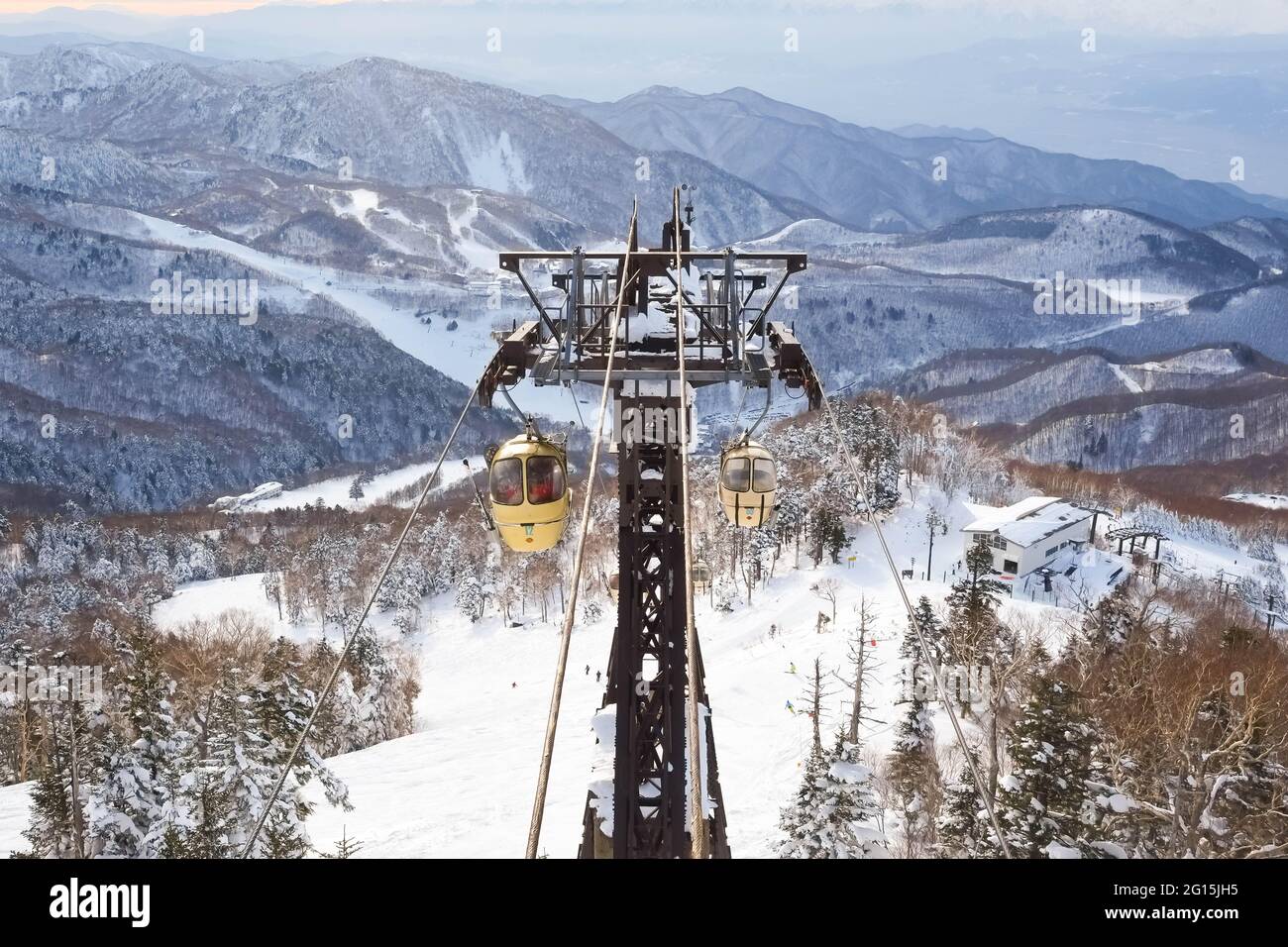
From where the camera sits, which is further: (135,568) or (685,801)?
(135,568)

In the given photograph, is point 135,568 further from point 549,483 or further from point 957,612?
point 549,483

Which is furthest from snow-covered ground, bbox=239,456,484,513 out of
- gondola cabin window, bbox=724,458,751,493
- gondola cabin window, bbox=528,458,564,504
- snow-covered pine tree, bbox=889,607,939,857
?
gondola cabin window, bbox=528,458,564,504

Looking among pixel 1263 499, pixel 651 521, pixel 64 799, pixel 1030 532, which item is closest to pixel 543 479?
pixel 651 521

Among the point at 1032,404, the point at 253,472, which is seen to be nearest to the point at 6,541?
the point at 253,472

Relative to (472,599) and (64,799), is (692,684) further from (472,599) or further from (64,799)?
(472,599)

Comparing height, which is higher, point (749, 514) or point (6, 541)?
point (749, 514)

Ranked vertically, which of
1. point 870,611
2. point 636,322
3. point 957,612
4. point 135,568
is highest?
point 636,322
